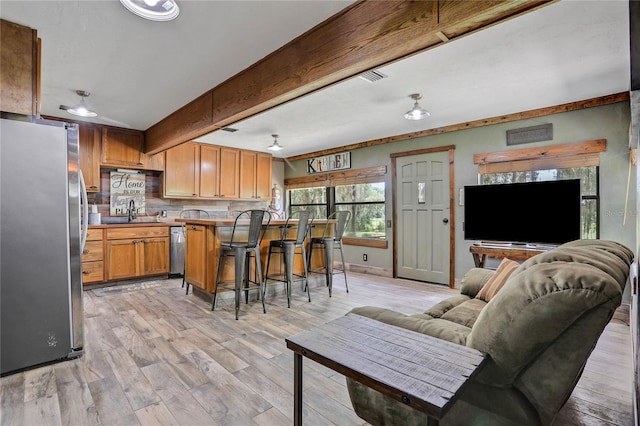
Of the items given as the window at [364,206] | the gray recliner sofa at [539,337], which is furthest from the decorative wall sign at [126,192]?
the gray recliner sofa at [539,337]

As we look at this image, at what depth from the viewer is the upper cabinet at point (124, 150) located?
4.77 meters

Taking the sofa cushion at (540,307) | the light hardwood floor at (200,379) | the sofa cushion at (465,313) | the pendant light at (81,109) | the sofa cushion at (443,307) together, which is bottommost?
the light hardwood floor at (200,379)

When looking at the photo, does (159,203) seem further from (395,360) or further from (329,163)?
(395,360)

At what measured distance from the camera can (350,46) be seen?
2.01m

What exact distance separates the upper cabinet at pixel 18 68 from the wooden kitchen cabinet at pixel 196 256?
6.35ft

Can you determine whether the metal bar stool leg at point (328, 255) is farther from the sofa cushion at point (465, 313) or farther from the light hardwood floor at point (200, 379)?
the sofa cushion at point (465, 313)

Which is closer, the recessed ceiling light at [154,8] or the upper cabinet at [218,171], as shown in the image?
the recessed ceiling light at [154,8]

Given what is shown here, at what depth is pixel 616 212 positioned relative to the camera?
11.2 ft

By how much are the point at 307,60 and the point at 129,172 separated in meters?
4.29

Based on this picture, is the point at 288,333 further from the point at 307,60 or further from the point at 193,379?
the point at 307,60

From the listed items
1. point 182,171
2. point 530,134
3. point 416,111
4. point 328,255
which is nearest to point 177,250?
point 182,171

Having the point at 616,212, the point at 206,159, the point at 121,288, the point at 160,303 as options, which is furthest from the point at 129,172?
the point at 616,212

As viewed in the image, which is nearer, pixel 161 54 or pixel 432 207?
pixel 161 54

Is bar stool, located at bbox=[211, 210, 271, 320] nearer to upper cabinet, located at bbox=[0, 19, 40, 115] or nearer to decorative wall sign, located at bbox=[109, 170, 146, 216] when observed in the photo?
upper cabinet, located at bbox=[0, 19, 40, 115]
